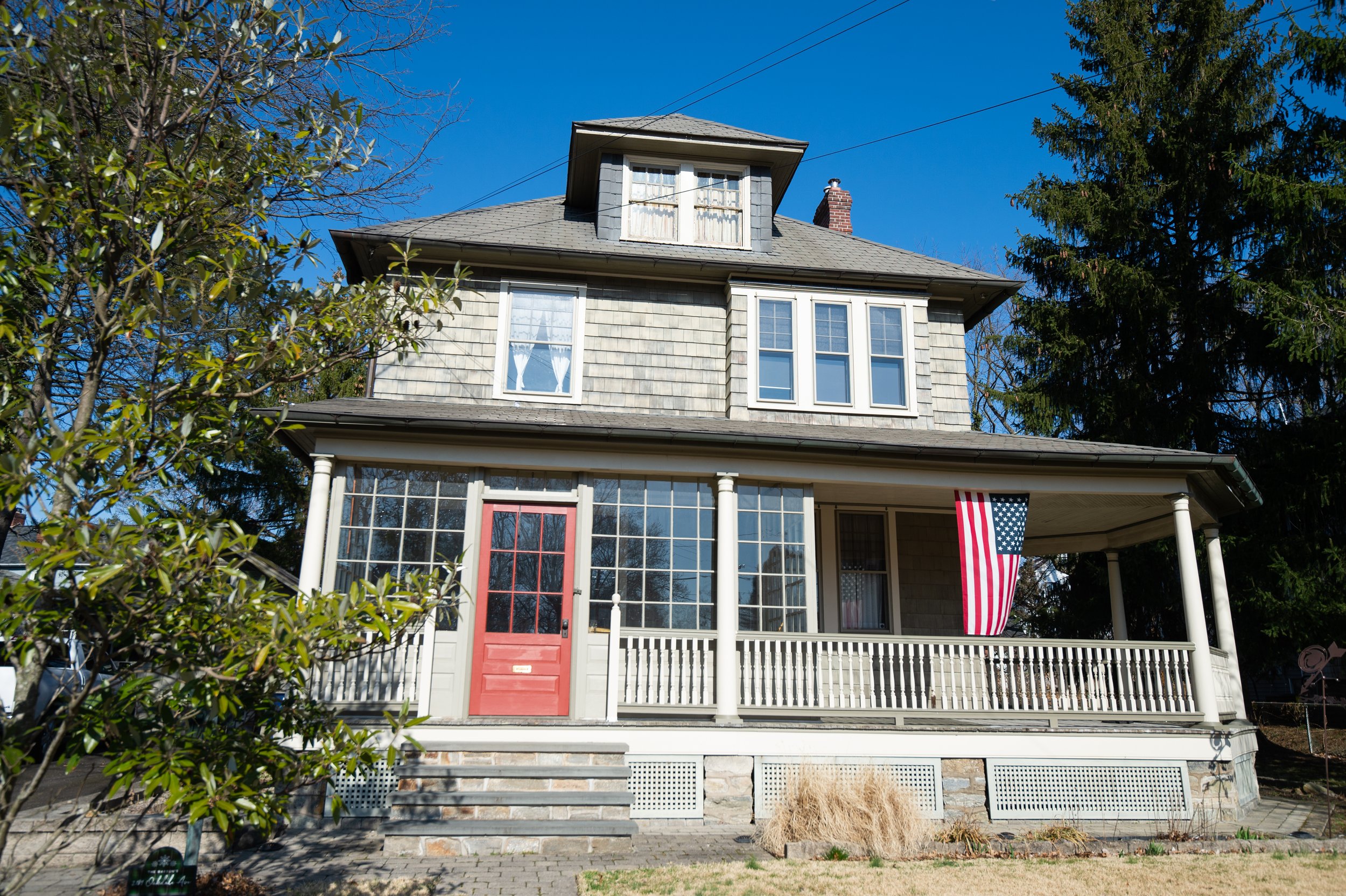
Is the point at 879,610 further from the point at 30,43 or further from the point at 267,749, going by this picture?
the point at 30,43

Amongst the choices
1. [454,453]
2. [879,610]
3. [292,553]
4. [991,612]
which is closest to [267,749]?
[454,453]

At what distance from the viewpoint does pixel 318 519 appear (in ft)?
29.4

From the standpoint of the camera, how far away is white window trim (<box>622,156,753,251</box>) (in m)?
12.4

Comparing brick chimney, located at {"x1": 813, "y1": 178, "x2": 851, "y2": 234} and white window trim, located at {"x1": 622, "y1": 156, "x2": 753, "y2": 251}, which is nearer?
white window trim, located at {"x1": 622, "y1": 156, "x2": 753, "y2": 251}

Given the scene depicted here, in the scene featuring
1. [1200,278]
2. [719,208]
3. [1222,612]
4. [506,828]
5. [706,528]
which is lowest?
[506,828]

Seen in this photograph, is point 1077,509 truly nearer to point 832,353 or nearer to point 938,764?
point 832,353

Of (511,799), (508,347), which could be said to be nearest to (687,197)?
(508,347)

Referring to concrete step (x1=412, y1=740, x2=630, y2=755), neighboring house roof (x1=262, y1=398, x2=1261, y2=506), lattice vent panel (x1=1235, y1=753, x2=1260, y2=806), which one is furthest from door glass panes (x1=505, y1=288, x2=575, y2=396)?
lattice vent panel (x1=1235, y1=753, x2=1260, y2=806)

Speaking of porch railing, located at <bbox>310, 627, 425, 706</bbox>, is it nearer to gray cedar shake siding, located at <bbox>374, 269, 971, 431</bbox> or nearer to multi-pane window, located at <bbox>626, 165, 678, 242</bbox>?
gray cedar shake siding, located at <bbox>374, 269, 971, 431</bbox>

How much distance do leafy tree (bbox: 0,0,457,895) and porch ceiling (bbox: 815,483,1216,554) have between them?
7.38 metres

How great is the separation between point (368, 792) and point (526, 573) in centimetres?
268

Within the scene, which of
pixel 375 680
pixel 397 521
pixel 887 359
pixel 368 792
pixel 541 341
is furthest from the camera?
pixel 887 359

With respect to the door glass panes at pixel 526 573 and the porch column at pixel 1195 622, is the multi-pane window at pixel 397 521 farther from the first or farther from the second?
the porch column at pixel 1195 622

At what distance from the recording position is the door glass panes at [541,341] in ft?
37.3
